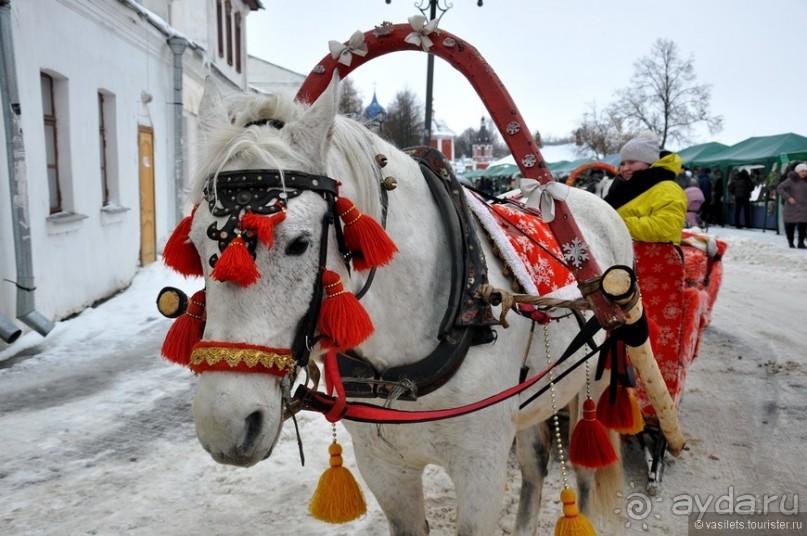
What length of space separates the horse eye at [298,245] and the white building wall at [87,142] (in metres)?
4.26

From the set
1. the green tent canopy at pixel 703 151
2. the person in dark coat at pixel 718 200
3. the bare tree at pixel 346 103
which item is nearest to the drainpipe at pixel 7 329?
the bare tree at pixel 346 103

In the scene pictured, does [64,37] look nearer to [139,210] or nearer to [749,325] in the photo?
[139,210]

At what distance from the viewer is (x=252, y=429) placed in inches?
54.1

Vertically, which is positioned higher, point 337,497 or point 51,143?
point 51,143

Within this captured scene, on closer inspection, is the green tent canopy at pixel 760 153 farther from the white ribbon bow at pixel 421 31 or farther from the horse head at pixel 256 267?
the horse head at pixel 256 267

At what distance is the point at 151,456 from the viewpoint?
381 cm

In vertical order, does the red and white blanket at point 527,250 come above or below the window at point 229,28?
below

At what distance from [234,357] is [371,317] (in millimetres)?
532

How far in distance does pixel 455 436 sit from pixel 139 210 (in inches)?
340

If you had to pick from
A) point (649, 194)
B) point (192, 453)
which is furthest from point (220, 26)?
point (649, 194)

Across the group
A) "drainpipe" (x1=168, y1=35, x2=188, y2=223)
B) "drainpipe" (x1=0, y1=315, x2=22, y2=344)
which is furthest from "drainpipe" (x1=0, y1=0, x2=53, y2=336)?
"drainpipe" (x1=168, y1=35, x2=188, y2=223)

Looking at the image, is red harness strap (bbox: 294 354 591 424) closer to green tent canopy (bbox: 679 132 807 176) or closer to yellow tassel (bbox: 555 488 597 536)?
yellow tassel (bbox: 555 488 597 536)

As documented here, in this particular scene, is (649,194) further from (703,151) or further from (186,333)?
(703,151)

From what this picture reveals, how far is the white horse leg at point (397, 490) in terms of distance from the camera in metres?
2.16
